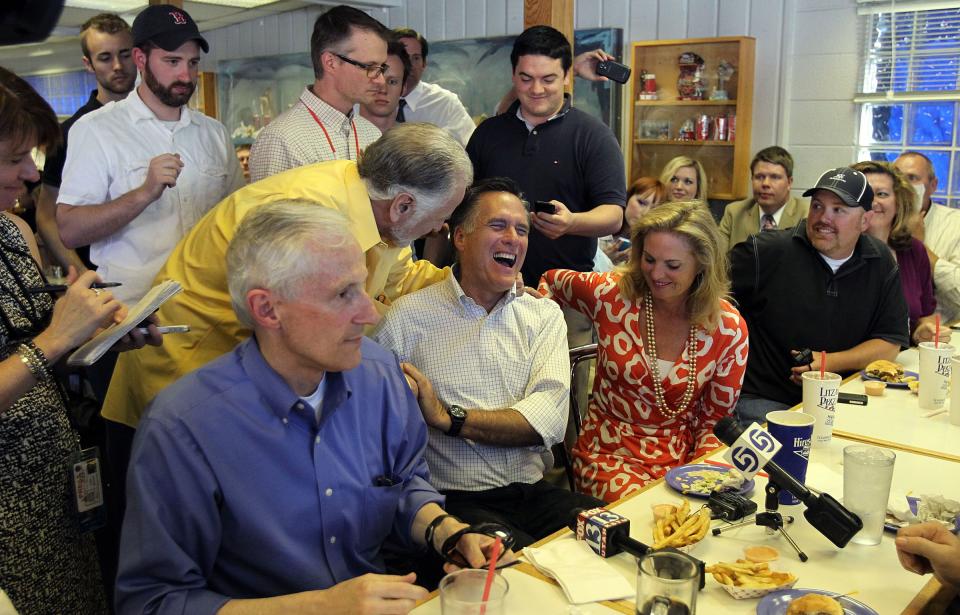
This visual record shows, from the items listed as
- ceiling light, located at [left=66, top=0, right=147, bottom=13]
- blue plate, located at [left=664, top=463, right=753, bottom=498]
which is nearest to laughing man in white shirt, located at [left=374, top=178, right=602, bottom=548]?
blue plate, located at [left=664, top=463, right=753, bottom=498]

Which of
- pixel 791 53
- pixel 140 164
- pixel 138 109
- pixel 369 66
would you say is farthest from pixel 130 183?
pixel 791 53

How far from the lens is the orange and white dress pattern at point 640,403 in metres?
2.60

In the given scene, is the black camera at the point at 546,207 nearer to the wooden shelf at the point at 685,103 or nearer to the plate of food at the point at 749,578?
the plate of food at the point at 749,578

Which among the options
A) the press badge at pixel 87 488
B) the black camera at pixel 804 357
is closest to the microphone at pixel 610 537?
the press badge at pixel 87 488

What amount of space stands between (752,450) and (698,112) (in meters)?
4.81

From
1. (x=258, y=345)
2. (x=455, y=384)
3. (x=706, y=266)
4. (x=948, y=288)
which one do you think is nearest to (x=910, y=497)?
(x=706, y=266)

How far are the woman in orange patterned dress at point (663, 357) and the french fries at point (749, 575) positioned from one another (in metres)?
0.99

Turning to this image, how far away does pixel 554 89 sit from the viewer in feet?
11.0

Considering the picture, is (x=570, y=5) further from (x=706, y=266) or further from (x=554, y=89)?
(x=706, y=266)

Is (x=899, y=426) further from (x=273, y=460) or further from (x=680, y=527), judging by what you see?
(x=273, y=460)

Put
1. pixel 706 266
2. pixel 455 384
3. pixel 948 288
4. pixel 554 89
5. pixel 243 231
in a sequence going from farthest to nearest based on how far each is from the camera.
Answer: pixel 948 288
pixel 554 89
pixel 706 266
pixel 455 384
pixel 243 231

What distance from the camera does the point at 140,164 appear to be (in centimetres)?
275

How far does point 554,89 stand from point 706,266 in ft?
3.50

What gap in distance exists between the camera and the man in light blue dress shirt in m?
1.50
